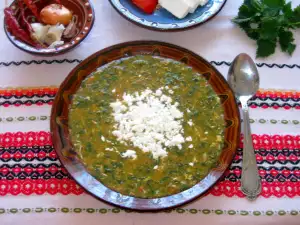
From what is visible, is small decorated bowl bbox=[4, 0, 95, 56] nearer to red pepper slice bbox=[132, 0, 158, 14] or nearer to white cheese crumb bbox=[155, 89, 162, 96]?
red pepper slice bbox=[132, 0, 158, 14]

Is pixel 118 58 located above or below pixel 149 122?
above

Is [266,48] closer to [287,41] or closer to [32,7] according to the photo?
[287,41]

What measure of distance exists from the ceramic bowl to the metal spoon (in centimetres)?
5

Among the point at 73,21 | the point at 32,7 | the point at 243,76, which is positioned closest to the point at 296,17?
the point at 243,76

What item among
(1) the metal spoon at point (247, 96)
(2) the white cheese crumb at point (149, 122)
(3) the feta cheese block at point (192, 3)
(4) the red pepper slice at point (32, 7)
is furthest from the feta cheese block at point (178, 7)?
(4) the red pepper slice at point (32, 7)

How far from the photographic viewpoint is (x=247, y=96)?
4.96ft

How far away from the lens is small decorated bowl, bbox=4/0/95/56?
151cm

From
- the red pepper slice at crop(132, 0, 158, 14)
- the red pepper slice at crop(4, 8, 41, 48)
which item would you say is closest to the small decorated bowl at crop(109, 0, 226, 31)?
the red pepper slice at crop(132, 0, 158, 14)

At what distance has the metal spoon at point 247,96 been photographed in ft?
4.40

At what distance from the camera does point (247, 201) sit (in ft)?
4.44

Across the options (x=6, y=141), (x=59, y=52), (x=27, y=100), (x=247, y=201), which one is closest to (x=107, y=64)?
(x=59, y=52)

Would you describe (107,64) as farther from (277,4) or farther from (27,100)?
(277,4)

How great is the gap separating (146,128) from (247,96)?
17.9 inches

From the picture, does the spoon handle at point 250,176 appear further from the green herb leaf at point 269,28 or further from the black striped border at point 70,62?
the green herb leaf at point 269,28
